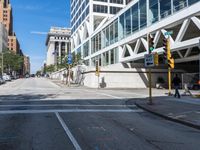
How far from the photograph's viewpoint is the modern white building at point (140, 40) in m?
31.3

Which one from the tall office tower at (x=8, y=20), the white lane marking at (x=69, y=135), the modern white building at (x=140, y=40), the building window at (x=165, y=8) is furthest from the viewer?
the tall office tower at (x=8, y=20)

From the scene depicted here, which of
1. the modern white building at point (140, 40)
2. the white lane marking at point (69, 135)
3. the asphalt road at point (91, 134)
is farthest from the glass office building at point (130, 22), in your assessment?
the white lane marking at point (69, 135)

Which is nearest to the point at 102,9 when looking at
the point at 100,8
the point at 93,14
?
the point at 100,8

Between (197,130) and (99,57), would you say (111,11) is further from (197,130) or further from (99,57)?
(197,130)

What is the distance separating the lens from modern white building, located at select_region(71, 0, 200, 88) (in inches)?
1233

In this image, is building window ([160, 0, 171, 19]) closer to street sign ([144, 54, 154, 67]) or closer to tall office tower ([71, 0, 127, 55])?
street sign ([144, 54, 154, 67])

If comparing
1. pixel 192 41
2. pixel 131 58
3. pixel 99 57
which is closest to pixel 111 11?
pixel 99 57

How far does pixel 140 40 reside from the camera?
4134cm

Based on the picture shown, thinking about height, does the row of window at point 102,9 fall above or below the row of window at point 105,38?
above

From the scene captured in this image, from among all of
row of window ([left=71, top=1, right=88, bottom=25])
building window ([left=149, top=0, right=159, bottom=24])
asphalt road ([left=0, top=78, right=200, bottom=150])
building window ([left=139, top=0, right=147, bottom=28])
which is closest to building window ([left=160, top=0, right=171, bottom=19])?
building window ([left=149, top=0, right=159, bottom=24])

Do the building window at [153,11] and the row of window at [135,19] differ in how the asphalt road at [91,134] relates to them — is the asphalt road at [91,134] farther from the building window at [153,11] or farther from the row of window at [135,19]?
the building window at [153,11]

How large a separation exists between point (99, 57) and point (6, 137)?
176ft

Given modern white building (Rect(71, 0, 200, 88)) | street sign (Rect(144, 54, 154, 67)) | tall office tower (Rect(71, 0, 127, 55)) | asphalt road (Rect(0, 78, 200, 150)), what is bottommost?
asphalt road (Rect(0, 78, 200, 150))

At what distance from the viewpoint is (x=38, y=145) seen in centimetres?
664
